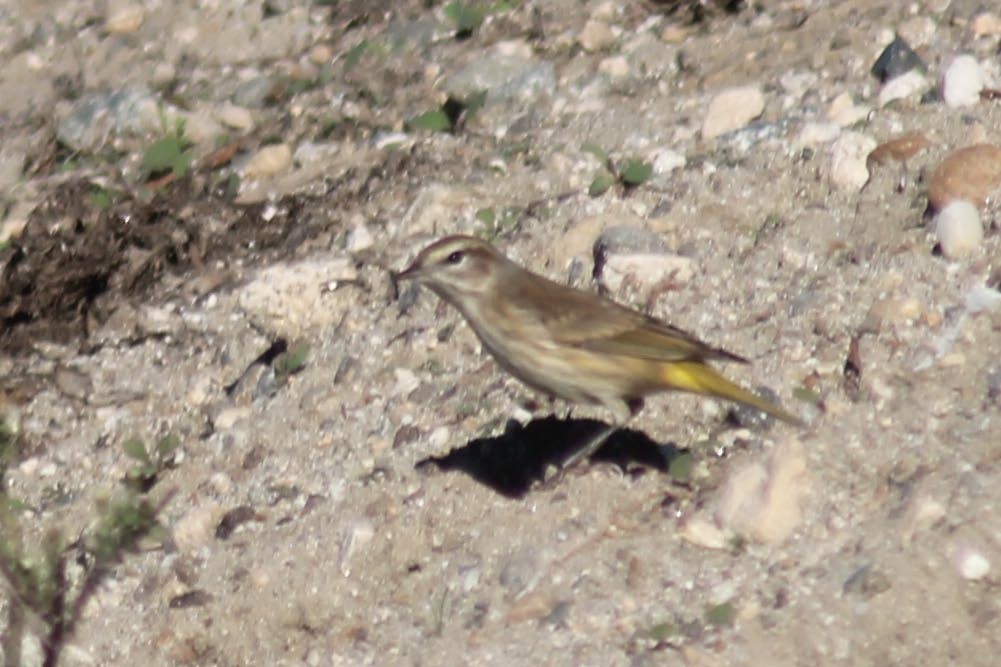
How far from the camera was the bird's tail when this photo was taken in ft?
22.3

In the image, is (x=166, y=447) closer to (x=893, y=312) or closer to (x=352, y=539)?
(x=352, y=539)

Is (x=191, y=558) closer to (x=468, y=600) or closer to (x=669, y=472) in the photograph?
(x=468, y=600)

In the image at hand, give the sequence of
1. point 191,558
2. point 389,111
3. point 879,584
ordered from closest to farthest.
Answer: point 879,584
point 191,558
point 389,111

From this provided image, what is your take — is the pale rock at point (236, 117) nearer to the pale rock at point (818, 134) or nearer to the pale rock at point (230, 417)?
the pale rock at point (230, 417)

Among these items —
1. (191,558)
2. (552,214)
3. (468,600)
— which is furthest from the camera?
(552,214)

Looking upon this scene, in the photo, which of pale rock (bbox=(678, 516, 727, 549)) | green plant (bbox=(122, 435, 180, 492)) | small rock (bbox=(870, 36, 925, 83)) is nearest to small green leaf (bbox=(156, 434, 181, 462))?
green plant (bbox=(122, 435, 180, 492))

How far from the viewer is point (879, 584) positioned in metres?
6.20

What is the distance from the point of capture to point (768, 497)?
6.63 metres

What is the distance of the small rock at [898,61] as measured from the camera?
8664mm

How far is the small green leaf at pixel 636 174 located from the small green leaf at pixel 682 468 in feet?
5.96

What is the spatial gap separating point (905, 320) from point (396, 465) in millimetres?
2173

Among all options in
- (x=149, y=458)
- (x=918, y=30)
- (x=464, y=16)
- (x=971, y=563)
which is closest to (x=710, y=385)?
(x=971, y=563)

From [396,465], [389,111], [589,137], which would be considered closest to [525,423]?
[396,465]

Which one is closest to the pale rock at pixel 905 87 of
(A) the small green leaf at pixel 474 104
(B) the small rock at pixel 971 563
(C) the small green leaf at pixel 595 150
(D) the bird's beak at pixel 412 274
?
(C) the small green leaf at pixel 595 150
